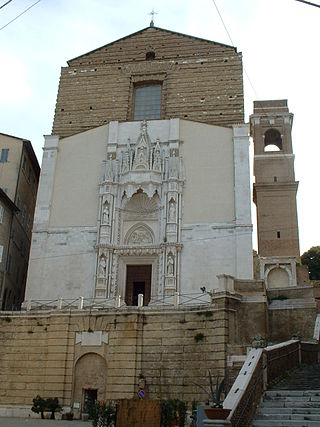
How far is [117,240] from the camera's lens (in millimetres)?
28453

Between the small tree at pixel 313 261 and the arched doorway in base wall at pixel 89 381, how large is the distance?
93.6 ft

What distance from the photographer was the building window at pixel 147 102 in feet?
107

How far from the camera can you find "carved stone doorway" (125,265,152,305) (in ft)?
92.0

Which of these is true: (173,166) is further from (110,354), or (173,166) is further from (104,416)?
(104,416)

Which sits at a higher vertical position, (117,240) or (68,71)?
(68,71)

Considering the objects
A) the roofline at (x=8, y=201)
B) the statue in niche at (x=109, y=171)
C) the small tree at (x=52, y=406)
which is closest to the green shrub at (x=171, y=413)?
the small tree at (x=52, y=406)

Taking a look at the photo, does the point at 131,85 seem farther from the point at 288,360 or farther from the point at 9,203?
the point at 288,360

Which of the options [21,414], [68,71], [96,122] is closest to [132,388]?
[21,414]

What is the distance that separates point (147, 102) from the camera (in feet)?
109

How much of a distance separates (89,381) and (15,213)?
12.3m

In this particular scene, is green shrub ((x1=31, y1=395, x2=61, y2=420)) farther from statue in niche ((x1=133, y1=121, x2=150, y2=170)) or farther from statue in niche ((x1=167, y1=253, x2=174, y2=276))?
statue in niche ((x1=133, y1=121, x2=150, y2=170))

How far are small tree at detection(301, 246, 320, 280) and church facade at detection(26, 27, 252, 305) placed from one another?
21138 mm

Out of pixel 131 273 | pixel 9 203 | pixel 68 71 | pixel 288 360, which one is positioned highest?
pixel 68 71

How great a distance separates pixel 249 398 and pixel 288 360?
18.4 ft
